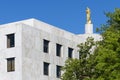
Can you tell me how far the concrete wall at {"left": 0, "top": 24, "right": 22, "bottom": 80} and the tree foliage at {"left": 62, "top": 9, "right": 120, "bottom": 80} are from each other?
8.16 meters

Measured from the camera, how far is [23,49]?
57531 millimetres

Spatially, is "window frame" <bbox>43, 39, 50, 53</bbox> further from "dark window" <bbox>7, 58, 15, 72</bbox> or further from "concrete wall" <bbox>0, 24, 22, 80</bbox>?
"dark window" <bbox>7, 58, 15, 72</bbox>

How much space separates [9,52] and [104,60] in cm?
1920

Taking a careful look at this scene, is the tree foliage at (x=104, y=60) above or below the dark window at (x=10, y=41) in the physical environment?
below

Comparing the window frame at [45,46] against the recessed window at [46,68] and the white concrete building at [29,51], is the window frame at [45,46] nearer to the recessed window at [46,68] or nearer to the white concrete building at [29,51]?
the white concrete building at [29,51]

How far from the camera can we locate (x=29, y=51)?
192 ft

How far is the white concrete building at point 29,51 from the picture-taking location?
189 ft

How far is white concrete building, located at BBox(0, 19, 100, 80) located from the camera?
57.6m

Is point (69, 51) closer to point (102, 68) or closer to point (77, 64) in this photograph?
point (77, 64)

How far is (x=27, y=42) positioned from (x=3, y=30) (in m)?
3.38

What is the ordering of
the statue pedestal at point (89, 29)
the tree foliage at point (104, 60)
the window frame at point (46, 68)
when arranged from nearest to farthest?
the tree foliage at point (104, 60), the window frame at point (46, 68), the statue pedestal at point (89, 29)

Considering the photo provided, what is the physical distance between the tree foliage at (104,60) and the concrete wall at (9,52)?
26.8ft

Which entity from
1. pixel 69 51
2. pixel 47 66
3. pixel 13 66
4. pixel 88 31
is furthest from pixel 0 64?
pixel 88 31

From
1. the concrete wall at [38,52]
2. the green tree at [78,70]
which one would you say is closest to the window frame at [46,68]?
the concrete wall at [38,52]
